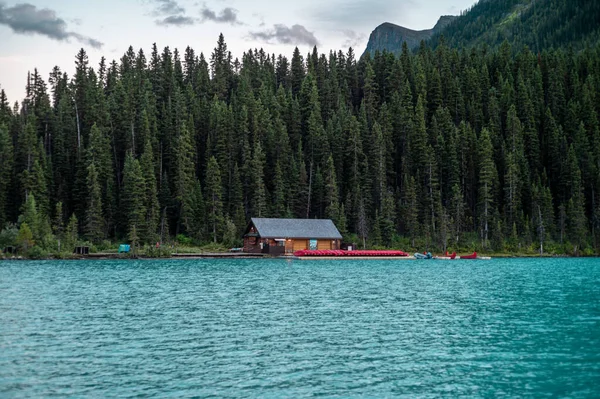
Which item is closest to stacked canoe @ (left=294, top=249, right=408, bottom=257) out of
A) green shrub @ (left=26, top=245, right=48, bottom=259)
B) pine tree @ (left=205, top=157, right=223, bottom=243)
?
pine tree @ (left=205, top=157, right=223, bottom=243)

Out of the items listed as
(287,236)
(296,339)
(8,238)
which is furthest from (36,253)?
(296,339)

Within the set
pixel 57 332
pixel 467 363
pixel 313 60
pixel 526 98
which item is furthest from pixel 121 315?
pixel 313 60

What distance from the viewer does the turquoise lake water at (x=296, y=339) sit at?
20.0 metres

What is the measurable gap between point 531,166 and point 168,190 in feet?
246

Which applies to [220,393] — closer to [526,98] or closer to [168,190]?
[168,190]

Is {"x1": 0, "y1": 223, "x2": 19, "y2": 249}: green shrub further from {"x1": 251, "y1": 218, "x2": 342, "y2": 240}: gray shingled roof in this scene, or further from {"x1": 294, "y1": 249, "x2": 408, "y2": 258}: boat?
{"x1": 294, "y1": 249, "x2": 408, "y2": 258}: boat

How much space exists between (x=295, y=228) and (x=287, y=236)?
2.50 meters

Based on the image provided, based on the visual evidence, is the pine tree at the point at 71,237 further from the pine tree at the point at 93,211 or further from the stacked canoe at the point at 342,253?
the stacked canoe at the point at 342,253

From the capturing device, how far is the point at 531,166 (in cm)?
12562

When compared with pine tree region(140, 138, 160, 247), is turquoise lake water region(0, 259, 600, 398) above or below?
below

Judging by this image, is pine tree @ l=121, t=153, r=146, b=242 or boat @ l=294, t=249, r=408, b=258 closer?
boat @ l=294, t=249, r=408, b=258

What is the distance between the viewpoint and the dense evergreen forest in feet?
334

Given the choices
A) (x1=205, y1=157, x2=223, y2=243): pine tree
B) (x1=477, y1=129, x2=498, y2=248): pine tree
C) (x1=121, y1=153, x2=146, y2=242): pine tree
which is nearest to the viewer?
(x1=121, y1=153, x2=146, y2=242): pine tree

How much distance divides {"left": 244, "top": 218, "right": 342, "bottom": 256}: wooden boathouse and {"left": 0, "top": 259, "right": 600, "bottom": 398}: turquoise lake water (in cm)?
4140
